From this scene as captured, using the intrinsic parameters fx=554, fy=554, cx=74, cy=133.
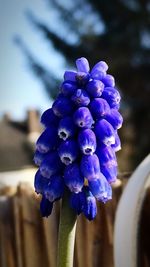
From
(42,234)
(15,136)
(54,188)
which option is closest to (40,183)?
(54,188)

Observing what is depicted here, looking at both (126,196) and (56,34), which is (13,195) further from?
(56,34)

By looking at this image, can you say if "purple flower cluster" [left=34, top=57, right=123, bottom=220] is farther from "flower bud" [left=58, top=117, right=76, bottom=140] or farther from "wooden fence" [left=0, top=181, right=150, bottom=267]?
"wooden fence" [left=0, top=181, right=150, bottom=267]

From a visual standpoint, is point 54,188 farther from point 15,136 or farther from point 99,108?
point 15,136

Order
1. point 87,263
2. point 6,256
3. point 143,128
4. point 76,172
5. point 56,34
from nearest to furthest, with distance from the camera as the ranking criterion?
point 76,172 → point 87,263 → point 6,256 → point 143,128 → point 56,34

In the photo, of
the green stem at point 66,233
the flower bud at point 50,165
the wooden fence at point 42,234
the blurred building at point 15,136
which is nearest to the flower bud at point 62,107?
the flower bud at point 50,165

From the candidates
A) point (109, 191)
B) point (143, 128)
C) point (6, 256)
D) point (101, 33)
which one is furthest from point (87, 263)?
point (101, 33)

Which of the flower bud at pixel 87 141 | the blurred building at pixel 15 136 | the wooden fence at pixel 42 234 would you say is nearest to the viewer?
the flower bud at pixel 87 141

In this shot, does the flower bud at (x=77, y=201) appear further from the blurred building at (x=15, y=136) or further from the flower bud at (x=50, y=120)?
the blurred building at (x=15, y=136)
